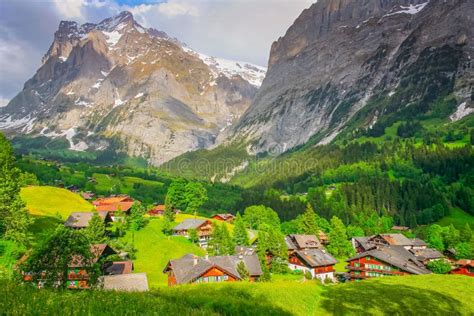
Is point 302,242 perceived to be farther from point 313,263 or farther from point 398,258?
point 398,258

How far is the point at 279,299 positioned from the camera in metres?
42.0

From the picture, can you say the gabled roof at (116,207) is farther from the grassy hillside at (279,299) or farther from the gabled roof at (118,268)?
the grassy hillside at (279,299)

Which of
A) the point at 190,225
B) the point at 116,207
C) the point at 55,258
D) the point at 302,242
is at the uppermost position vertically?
the point at 116,207

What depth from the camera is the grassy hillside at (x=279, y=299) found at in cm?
1428

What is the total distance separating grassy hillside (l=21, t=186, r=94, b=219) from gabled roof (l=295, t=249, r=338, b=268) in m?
66.0

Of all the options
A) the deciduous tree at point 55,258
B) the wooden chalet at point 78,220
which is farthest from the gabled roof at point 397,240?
the deciduous tree at point 55,258

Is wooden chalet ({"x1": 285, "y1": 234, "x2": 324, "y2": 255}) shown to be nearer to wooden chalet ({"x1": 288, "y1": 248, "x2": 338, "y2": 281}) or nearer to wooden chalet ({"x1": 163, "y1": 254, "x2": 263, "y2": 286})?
wooden chalet ({"x1": 288, "y1": 248, "x2": 338, "y2": 281})

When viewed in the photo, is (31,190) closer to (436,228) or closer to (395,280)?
(395,280)

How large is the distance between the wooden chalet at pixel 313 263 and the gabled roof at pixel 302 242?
7.39 metres

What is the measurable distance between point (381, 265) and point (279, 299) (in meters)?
54.4

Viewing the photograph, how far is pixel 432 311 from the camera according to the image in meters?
44.8

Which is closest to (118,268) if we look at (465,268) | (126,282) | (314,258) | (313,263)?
(126,282)

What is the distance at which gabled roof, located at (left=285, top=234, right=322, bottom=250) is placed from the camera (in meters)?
107

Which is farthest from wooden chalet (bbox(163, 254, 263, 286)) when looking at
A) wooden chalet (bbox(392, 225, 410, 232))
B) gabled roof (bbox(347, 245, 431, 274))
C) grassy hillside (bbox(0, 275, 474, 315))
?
Result: wooden chalet (bbox(392, 225, 410, 232))
